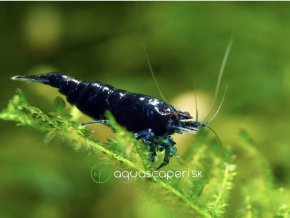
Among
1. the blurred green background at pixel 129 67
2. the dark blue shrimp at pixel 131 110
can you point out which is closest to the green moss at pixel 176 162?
the dark blue shrimp at pixel 131 110

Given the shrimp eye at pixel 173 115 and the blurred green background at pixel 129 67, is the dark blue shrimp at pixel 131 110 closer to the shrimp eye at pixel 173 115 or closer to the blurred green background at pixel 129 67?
the shrimp eye at pixel 173 115

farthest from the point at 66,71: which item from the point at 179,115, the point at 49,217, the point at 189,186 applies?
the point at 189,186

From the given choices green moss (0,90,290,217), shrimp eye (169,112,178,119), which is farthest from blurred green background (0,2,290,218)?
green moss (0,90,290,217)

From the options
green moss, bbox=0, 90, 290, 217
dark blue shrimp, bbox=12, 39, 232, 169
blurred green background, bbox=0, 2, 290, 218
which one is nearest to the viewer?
green moss, bbox=0, 90, 290, 217

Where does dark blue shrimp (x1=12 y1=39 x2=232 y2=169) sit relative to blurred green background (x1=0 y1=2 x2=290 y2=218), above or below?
above

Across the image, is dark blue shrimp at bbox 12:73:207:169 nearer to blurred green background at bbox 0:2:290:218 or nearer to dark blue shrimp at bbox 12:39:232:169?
dark blue shrimp at bbox 12:39:232:169

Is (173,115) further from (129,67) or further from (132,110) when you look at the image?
(129,67)

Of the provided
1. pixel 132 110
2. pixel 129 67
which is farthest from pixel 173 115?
pixel 129 67
